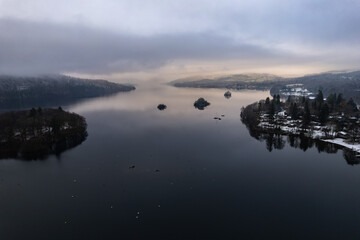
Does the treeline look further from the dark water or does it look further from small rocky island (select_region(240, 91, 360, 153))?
the dark water

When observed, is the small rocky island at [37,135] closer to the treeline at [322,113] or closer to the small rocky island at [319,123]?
the small rocky island at [319,123]

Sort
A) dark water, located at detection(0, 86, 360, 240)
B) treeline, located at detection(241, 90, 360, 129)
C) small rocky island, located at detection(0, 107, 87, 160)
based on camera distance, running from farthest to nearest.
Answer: treeline, located at detection(241, 90, 360, 129), small rocky island, located at detection(0, 107, 87, 160), dark water, located at detection(0, 86, 360, 240)

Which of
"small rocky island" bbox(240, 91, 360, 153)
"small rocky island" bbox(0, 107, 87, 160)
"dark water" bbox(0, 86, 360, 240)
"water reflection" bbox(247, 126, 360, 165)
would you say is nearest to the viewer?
"dark water" bbox(0, 86, 360, 240)

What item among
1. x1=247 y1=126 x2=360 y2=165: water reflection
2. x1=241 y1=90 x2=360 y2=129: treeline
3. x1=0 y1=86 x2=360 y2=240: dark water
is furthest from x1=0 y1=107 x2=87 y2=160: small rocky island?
x1=241 y1=90 x2=360 y2=129: treeline

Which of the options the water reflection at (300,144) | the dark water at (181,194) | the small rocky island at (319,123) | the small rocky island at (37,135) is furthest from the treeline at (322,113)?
the small rocky island at (37,135)

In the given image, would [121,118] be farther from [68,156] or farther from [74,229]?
[74,229]

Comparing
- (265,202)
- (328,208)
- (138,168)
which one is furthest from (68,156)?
(328,208)
